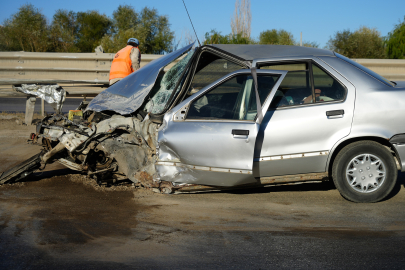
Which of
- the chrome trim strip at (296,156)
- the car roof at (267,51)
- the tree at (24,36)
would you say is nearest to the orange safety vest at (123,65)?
the car roof at (267,51)

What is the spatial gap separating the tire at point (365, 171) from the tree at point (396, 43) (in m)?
16.2

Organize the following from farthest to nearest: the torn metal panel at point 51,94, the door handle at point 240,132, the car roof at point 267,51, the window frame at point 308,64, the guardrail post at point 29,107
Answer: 1. the guardrail post at point 29,107
2. the torn metal panel at point 51,94
3. the car roof at point 267,51
4. the window frame at point 308,64
5. the door handle at point 240,132

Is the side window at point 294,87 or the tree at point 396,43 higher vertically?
the tree at point 396,43

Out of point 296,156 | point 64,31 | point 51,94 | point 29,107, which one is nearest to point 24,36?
point 64,31

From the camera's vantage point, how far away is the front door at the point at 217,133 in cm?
443

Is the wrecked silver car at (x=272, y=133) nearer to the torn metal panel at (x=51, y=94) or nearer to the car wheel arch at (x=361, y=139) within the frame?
the car wheel arch at (x=361, y=139)

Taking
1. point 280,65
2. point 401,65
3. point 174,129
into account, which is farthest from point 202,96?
point 401,65

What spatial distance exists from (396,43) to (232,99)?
698 inches

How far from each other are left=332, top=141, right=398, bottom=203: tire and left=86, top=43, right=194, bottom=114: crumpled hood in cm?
274

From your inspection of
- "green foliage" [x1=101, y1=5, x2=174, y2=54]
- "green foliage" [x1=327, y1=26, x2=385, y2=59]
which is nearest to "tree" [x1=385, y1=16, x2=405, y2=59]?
"green foliage" [x1=327, y1=26, x2=385, y2=59]

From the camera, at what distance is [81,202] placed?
4.79 meters

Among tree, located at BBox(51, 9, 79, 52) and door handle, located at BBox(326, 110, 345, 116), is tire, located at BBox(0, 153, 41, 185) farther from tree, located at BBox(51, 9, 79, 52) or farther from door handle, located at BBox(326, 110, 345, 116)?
tree, located at BBox(51, 9, 79, 52)

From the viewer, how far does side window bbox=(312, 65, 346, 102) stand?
463cm

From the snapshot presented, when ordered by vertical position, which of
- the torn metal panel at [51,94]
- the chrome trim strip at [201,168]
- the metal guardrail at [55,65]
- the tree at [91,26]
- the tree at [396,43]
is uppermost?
the tree at [91,26]
